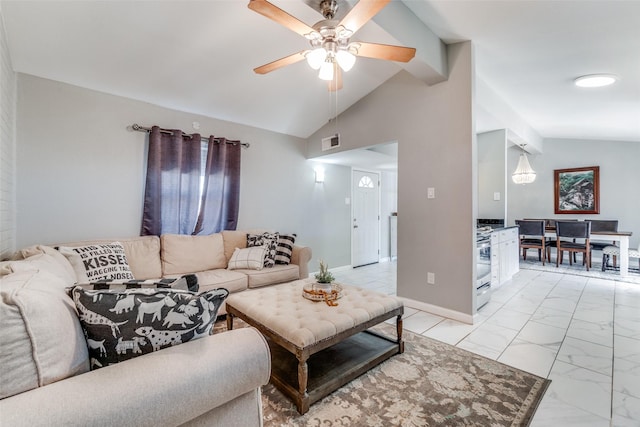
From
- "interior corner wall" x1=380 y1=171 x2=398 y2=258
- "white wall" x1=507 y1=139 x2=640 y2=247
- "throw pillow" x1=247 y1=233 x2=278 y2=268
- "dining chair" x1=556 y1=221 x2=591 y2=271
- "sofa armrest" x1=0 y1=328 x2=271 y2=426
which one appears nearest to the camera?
"sofa armrest" x1=0 y1=328 x2=271 y2=426

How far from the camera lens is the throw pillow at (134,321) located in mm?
987

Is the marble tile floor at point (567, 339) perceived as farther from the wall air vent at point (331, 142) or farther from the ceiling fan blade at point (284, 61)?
the ceiling fan blade at point (284, 61)

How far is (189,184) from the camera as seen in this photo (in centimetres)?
353

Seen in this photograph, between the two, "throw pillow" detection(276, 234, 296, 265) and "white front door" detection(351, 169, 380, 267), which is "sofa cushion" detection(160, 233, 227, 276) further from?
"white front door" detection(351, 169, 380, 267)

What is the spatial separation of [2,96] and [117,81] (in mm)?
1016

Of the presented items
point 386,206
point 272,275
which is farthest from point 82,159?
point 386,206

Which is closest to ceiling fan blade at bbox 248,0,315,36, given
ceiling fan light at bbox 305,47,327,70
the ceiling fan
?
the ceiling fan

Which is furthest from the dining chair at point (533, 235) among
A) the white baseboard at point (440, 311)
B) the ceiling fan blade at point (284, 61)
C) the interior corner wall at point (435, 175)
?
the ceiling fan blade at point (284, 61)

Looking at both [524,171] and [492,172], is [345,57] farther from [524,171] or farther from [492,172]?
[524,171]

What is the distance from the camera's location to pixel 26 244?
2615 mm

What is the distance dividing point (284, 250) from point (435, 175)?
6.62 feet

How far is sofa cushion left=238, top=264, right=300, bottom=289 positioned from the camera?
3217mm

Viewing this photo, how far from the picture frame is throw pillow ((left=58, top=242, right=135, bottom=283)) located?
25.4 ft

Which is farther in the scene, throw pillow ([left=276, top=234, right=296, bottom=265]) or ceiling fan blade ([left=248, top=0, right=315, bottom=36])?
throw pillow ([left=276, top=234, right=296, bottom=265])
